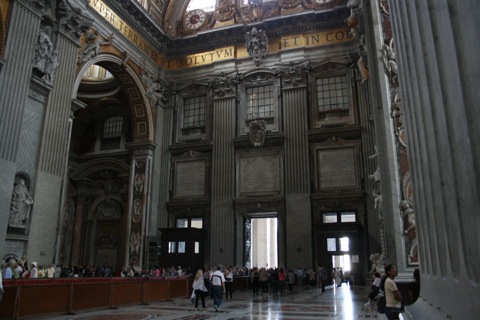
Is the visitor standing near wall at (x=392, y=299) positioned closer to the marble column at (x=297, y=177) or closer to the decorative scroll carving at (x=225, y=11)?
the marble column at (x=297, y=177)

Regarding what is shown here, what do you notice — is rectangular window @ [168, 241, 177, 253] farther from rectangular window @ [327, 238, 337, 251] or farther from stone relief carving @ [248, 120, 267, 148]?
rectangular window @ [327, 238, 337, 251]

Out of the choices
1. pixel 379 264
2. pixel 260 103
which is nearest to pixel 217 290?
pixel 379 264

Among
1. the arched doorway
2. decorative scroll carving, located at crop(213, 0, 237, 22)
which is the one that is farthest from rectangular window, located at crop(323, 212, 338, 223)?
decorative scroll carving, located at crop(213, 0, 237, 22)

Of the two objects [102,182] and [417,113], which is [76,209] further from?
[417,113]

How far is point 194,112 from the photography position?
21.8 m

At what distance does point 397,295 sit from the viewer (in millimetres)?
4586

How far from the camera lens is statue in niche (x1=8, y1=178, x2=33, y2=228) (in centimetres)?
1188

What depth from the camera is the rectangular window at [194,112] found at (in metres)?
21.5

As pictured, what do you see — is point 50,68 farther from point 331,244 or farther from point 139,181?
point 331,244

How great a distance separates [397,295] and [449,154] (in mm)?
3647

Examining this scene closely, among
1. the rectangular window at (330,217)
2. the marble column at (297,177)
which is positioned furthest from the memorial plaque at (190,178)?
the rectangular window at (330,217)

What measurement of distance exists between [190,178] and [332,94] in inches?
313

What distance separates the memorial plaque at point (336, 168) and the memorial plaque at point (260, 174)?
1981 mm

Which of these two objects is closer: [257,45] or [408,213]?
[408,213]
